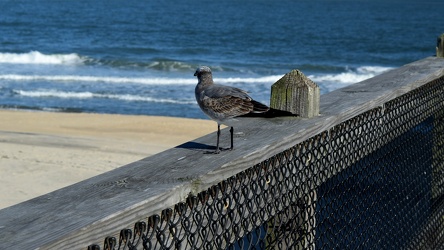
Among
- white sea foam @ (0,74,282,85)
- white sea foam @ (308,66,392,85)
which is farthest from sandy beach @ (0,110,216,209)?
white sea foam @ (308,66,392,85)

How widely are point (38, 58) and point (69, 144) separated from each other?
24.5 metres

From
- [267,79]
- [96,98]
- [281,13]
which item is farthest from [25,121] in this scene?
[281,13]

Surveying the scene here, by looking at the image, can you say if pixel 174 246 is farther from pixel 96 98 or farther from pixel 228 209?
pixel 96 98

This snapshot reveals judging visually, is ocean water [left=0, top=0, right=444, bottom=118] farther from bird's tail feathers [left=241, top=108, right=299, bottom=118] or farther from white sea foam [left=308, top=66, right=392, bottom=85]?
bird's tail feathers [left=241, top=108, right=299, bottom=118]

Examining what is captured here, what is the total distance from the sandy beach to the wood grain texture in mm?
8475

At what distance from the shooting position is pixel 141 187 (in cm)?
213

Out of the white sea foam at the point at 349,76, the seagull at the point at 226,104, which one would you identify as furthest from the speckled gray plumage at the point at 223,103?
the white sea foam at the point at 349,76

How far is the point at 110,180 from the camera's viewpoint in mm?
2178

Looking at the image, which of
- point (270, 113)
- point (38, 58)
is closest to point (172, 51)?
point (38, 58)

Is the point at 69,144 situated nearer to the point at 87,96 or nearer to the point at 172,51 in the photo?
the point at 87,96

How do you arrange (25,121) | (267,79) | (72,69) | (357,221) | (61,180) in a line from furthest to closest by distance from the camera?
(72,69) → (267,79) → (25,121) → (61,180) → (357,221)

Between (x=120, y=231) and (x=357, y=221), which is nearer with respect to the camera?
(x=120, y=231)

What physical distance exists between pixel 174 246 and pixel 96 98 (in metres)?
24.1

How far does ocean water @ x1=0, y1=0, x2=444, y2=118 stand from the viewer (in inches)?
1065
